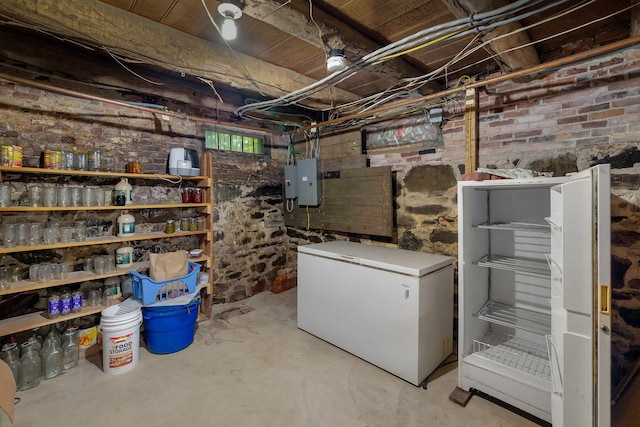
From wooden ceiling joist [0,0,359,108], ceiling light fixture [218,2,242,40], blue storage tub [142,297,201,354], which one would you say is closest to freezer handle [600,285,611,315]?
ceiling light fixture [218,2,242,40]

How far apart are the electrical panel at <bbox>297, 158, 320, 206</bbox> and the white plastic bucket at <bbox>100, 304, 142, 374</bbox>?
2.25m

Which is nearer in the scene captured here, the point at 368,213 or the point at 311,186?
the point at 368,213

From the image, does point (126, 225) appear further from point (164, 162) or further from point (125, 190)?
point (164, 162)

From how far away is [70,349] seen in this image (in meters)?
2.43

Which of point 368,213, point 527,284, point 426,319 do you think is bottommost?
point 426,319

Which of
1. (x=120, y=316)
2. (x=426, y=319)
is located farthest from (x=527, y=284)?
(x=120, y=316)

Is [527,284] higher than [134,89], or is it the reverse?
[134,89]

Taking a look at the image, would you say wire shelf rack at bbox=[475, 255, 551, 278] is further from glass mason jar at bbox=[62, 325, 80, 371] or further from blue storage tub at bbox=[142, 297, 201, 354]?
glass mason jar at bbox=[62, 325, 80, 371]

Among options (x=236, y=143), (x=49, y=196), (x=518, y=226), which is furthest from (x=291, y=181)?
(x=518, y=226)

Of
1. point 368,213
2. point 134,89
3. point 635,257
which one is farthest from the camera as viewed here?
point 368,213

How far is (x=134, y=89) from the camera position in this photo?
9.44 ft

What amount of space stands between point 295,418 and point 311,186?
256 centimetres

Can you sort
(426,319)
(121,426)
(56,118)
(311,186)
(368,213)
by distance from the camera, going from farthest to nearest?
(311,186), (368,213), (56,118), (426,319), (121,426)

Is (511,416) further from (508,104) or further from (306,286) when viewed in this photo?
(508,104)
